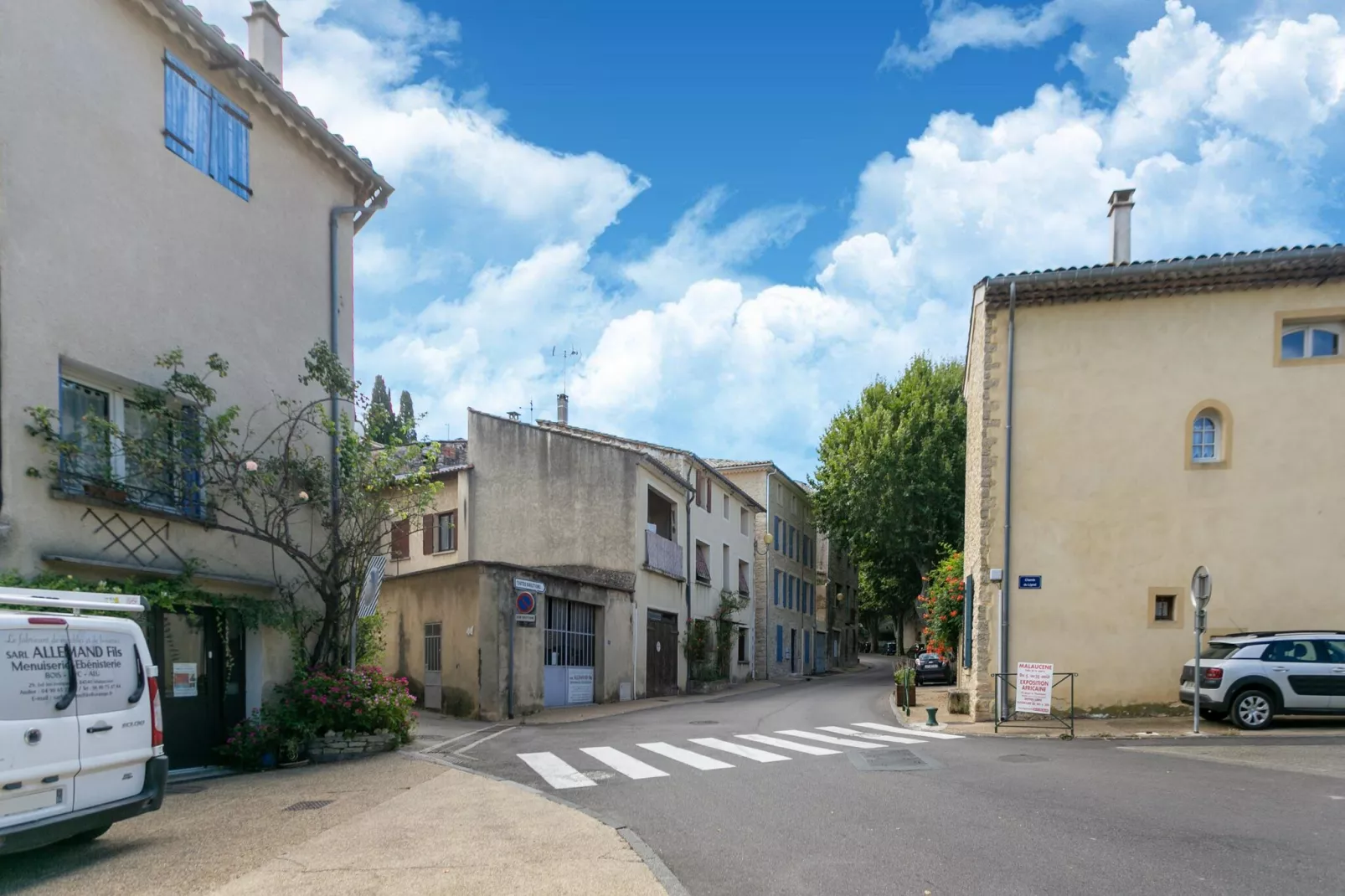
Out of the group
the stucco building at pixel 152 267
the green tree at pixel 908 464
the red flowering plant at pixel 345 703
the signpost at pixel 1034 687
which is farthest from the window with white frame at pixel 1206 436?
the green tree at pixel 908 464

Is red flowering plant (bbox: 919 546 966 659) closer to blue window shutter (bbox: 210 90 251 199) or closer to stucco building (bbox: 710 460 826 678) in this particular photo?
blue window shutter (bbox: 210 90 251 199)

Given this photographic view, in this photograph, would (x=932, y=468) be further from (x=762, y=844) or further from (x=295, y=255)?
(x=762, y=844)

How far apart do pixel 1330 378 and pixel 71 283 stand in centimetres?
1808

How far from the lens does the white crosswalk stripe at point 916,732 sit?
45.1ft

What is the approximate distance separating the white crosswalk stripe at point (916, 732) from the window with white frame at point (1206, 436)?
6.34 metres

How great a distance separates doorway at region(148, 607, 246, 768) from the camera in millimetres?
10992

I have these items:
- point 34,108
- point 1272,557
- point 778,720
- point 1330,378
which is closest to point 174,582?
point 34,108

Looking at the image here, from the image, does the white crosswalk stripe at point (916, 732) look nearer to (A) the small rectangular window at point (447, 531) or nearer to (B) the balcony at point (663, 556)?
(B) the balcony at point (663, 556)

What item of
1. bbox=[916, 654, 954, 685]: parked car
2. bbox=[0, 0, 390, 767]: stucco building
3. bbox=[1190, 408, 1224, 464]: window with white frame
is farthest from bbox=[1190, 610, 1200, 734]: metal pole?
bbox=[916, 654, 954, 685]: parked car

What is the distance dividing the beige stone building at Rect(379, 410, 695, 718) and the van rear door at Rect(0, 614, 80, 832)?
41.5 feet

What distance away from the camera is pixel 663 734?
15.2m

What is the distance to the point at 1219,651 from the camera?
1388cm

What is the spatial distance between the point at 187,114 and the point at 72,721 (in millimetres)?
8281

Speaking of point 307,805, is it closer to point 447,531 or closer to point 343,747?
point 343,747
